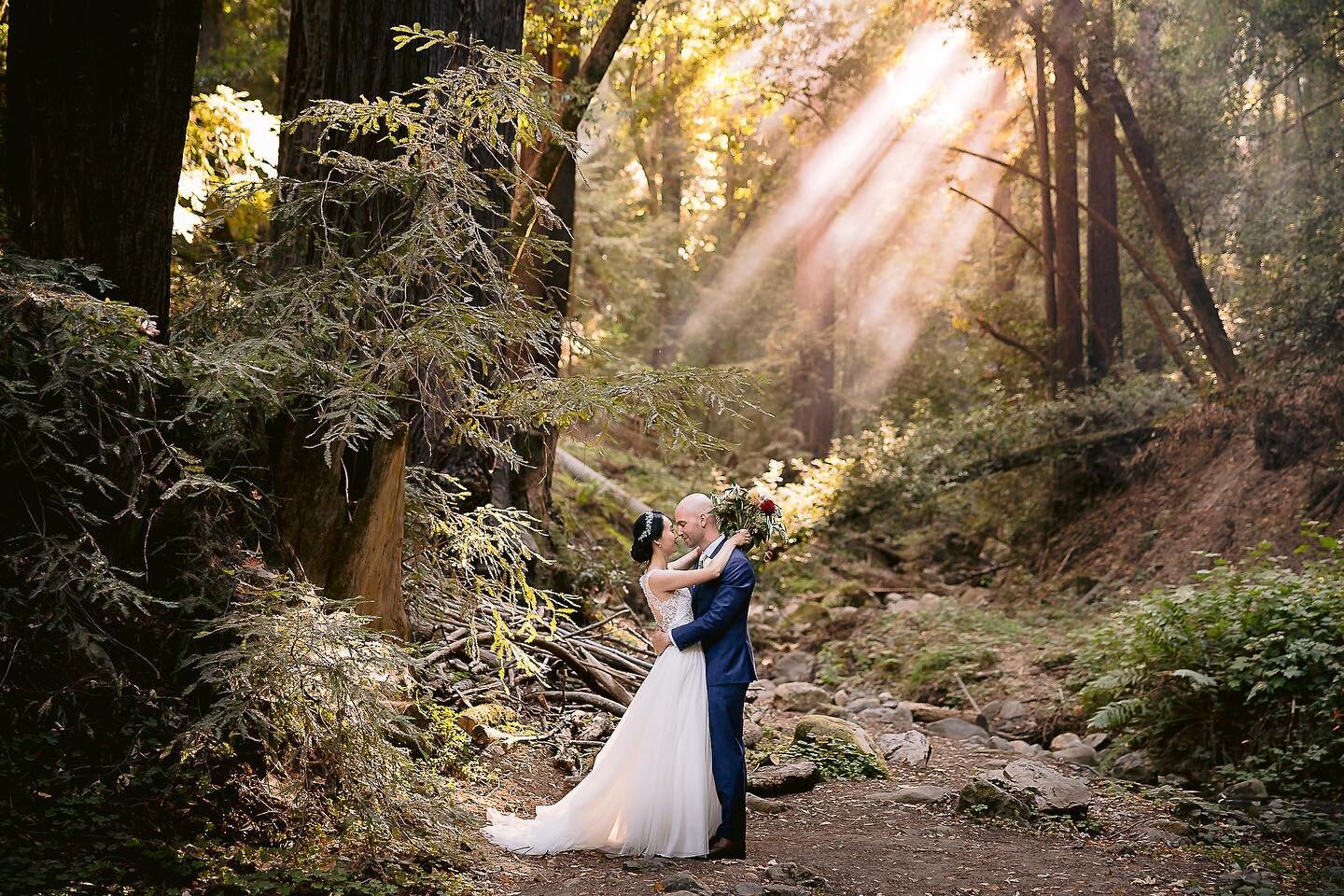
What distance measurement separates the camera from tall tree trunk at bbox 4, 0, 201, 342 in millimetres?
4773

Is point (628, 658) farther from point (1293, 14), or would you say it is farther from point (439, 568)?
point (1293, 14)

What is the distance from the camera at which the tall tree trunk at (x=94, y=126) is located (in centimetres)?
477

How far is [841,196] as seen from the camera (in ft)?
87.6

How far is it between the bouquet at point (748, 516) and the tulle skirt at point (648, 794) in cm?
80

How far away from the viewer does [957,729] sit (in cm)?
995

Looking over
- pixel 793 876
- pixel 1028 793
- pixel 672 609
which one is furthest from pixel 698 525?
pixel 1028 793

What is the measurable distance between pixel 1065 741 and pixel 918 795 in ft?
8.40

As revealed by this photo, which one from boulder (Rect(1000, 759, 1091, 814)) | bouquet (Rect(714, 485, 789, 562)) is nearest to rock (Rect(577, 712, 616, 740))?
bouquet (Rect(714, 485, 789, 562))

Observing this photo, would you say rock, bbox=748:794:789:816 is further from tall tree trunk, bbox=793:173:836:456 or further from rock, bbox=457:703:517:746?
tall tree trunk, bbox=793:173:836:456

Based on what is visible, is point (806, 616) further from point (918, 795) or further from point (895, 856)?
point (895, 856)

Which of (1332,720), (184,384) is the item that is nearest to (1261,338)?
(1332,720)

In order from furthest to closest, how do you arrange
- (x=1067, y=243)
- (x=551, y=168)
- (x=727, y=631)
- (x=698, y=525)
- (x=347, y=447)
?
(x=1067, y=243), (x=551, y=168), (x=698, y=525), (x=727, y=631), (x=347, y=447)

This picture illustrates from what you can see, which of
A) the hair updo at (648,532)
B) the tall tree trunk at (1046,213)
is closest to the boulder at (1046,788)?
the hair updo at (648,532)

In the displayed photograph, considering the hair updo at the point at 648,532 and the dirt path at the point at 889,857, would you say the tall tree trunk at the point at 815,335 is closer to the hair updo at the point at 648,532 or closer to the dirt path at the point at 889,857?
the dirt path at the point at 889,857
